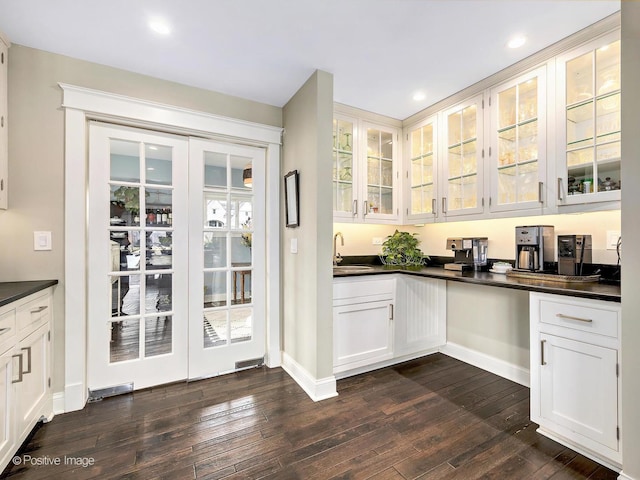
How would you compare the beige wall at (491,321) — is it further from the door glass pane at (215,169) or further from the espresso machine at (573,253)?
the door glass pane at (215,169)

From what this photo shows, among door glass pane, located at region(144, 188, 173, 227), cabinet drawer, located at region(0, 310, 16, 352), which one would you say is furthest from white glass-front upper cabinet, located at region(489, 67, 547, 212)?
cabinet drawer, located at region(0, 310, 16, 352)

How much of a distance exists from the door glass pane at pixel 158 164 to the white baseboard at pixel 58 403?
1635 millimetres

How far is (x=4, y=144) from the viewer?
184 centimetres

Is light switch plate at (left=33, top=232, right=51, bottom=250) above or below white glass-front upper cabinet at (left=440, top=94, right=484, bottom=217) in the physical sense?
below

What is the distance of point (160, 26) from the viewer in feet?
5.84

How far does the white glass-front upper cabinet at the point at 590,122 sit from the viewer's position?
1.77m

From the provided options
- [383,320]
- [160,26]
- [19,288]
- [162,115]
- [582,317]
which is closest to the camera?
[582,317]

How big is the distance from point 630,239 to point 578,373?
2.54 ft

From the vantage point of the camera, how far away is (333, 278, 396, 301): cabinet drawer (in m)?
2.40

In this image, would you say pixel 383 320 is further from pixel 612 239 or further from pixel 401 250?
pixel 612 239

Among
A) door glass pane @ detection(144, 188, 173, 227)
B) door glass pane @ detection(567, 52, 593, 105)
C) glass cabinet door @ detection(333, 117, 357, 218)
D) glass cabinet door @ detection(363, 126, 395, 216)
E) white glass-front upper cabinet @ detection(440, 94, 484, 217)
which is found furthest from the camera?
glass cabinet door @ detection(363, 126, 395, 216)

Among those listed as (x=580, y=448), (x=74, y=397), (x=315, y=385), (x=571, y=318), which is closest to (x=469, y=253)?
(x=571, y=318)

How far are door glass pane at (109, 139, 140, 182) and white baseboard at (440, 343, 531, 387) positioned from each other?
3315 mm

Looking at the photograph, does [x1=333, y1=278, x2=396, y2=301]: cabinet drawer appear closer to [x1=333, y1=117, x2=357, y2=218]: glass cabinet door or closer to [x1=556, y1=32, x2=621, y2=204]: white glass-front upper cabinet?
[x1=333, y1=117, x2=357, y2=218]: glass cabinet door
